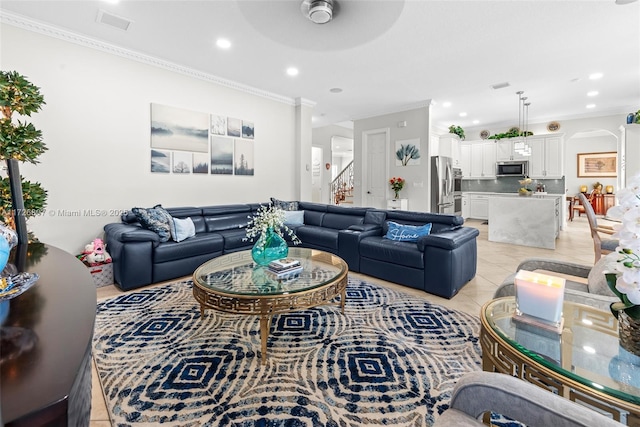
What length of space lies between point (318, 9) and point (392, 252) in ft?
8.38

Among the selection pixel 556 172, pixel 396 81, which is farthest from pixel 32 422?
pixel 556 172

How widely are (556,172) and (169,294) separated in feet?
28.9

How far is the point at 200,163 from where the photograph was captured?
4.71 meters

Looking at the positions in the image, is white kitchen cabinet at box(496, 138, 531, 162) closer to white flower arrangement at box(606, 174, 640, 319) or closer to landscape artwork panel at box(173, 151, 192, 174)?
landscape artwork panel at box(173, 151, 192, 174)

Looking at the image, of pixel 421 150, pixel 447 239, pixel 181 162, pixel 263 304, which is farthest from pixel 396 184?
pixel 263 304

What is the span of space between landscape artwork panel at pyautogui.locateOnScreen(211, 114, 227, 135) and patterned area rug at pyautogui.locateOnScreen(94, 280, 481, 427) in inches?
119

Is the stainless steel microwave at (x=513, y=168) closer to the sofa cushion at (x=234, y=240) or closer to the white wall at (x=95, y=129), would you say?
the sofa cushion at (x=234, y=240)

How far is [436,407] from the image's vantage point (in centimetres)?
156

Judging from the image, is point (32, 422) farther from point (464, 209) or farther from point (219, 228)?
point (464, 209)

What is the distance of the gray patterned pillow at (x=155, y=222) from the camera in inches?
140

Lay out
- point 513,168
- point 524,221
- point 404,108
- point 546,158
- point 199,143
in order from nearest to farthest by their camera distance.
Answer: point 199,143 → point 524,221 → point 404,108 → point 546,158 → point 513,168

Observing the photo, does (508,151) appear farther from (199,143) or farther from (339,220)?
(199,143)

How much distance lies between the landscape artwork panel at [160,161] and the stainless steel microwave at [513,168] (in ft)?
26.7

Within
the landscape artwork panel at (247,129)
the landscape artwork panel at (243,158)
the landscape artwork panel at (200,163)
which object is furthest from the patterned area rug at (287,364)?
the landscape artwork panel at (247,129)
